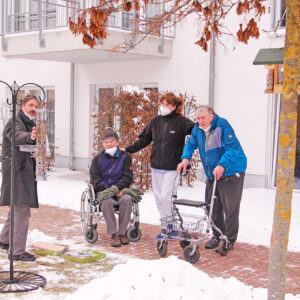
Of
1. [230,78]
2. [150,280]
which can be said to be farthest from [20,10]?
[150,280]

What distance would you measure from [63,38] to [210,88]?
11.6 feet

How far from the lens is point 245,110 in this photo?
12109 millimetres

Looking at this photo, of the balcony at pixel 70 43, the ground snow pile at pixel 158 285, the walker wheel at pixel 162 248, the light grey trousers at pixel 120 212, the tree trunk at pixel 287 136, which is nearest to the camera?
the tree trunk at pixel 287 136

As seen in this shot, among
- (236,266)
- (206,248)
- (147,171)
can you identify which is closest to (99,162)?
(206,248)

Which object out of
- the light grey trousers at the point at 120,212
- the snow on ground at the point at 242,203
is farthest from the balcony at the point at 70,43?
the light grey trousers at the point at 120,212

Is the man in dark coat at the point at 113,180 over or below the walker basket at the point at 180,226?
over

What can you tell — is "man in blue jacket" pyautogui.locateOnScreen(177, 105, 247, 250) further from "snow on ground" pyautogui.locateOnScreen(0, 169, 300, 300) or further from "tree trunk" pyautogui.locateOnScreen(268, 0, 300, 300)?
"tree trunk" pyautogui.locateOnScreen(268, 0, 300, 300)

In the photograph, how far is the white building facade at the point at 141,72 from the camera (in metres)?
11.9

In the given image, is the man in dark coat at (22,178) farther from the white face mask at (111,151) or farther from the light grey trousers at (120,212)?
the white face mask at (111,151)

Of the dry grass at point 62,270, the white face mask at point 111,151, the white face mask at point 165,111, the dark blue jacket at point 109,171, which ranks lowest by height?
the dry grass at point 62,270

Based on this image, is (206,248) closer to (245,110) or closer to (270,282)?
(270,282)

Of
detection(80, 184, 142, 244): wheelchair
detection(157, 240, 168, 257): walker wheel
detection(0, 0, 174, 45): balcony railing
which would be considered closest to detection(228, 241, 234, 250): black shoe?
detection(157, 240, 168, 257): walker wheel

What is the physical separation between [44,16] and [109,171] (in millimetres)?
9047

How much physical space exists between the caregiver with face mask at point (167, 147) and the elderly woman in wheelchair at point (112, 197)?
0.33m
